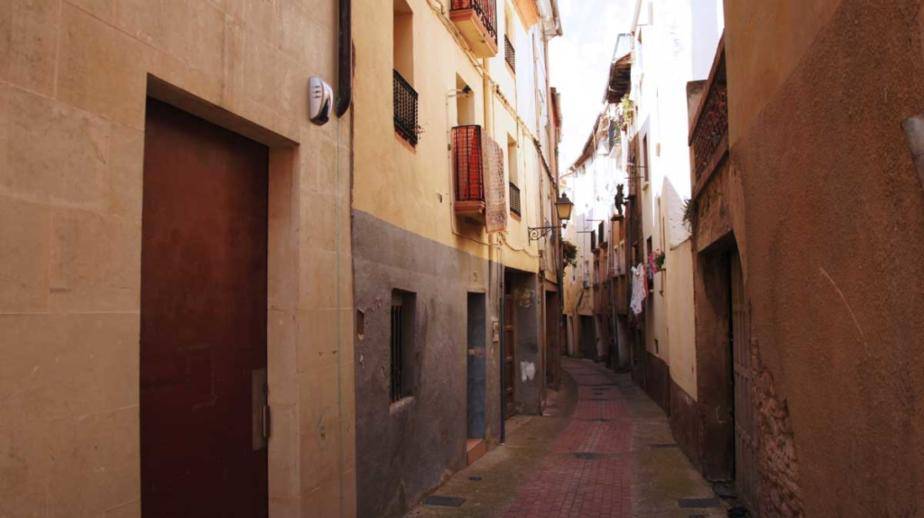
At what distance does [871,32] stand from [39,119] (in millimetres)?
3289

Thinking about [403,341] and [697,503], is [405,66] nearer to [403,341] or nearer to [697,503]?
[403,341]

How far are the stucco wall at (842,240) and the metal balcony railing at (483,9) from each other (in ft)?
17.0

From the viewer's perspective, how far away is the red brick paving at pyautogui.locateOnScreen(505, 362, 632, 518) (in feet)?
26.1

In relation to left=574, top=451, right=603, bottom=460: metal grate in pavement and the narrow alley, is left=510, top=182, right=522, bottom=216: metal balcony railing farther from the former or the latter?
left=574, top=451, right=603, bottom=460: metal grate in pavement

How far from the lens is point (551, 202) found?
68.3ft

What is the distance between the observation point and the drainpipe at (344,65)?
571 centimetres

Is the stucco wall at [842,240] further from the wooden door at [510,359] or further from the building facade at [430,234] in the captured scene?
the wooden door at [510,359]

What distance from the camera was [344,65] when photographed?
571 centimetres

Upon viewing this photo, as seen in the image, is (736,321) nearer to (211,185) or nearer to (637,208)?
(211,185)

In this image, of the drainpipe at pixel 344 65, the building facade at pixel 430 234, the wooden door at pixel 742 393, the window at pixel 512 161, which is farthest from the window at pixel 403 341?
the window at pixel 512 161

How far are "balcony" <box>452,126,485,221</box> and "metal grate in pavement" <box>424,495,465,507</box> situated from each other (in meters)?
3.53

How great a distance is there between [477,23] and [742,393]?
229 inches

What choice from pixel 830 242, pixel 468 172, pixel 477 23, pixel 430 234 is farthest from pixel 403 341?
pixel 830 242

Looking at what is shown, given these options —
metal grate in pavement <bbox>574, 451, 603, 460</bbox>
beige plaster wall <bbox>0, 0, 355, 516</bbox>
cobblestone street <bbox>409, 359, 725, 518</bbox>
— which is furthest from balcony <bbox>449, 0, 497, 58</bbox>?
metal grate in pavement <bbox>574, 451, 603, 460</bbox>
